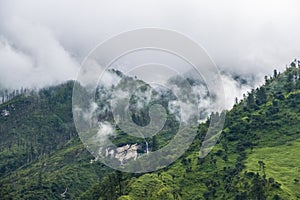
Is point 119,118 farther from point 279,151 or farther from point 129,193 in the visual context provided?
point 279,151

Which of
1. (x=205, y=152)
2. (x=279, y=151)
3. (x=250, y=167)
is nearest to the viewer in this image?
(x=250, y=167)

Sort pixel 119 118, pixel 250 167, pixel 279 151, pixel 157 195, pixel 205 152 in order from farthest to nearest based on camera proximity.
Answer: pixel 205 152
pixel 279 151
pixel 250 167
pixel 157 195
pixel 119 118

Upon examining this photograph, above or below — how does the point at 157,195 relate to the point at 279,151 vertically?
below

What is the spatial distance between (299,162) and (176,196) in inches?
1936

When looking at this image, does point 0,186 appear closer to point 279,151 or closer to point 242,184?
point 242,184

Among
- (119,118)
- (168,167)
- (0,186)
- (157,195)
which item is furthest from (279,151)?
(0,186)

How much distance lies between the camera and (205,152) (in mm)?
191000

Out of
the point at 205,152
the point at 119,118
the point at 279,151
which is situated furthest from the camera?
the point at 205,152

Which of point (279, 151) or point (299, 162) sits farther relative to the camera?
point (279, 151)

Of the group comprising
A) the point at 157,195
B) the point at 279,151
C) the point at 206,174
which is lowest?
the point at 157,195

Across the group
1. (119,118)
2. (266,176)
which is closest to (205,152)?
(266,176)

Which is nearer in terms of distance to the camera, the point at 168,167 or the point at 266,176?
the point at 266,176

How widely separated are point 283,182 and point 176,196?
3406 centimetres

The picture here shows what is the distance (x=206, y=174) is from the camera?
168250 mm
